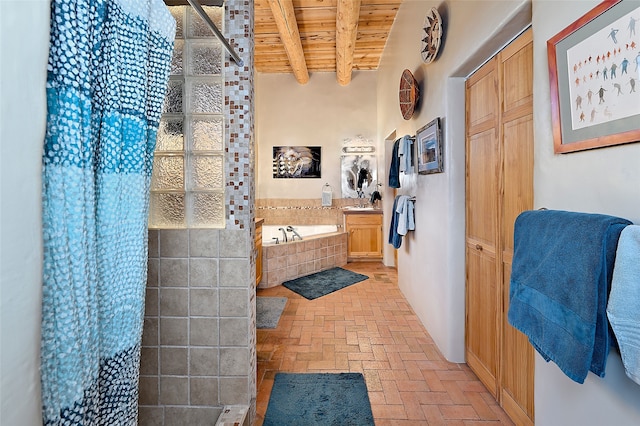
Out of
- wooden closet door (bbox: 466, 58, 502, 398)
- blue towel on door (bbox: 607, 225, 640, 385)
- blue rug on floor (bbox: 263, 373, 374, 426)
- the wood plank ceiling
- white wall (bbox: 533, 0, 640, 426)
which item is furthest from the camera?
the wood plank ceiling

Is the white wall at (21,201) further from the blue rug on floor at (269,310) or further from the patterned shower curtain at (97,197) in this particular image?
the blue rug on floor at (269,310)

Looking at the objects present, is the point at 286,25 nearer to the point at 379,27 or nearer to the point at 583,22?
the point at 379,27

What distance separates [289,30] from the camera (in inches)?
150

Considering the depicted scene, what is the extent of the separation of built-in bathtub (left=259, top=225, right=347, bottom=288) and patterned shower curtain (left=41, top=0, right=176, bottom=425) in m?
3.29

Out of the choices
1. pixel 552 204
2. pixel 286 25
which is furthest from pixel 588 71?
pixel 286 25

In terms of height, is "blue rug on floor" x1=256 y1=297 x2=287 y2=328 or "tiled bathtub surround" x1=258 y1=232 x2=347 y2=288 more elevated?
"tiled bathtub surround" x1=258 y1=232 x2=347 y2=288

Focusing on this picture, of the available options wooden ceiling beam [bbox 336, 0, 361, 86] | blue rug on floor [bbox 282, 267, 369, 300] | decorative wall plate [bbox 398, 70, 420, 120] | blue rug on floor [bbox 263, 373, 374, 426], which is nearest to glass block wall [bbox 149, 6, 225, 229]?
blue rug on floor [bbox 263, 373, 374, 426]

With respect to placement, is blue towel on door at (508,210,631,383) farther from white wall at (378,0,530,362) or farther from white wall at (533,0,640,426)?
white wall at (378,0,530,362)

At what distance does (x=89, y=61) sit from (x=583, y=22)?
4.51 feet

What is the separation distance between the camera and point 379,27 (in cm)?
424

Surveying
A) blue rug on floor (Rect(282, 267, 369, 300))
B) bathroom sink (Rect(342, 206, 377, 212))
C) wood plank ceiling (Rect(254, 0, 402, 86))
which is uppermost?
wood plank ceiling (Rect(254, 0, 402, 86))

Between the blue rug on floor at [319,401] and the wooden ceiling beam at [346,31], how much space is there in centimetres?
340

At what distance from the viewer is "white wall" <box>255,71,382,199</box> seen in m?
5.87

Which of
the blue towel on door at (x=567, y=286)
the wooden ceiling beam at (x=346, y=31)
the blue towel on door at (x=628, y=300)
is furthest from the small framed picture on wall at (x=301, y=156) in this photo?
the blue towel on door at (x=628, y=300)
